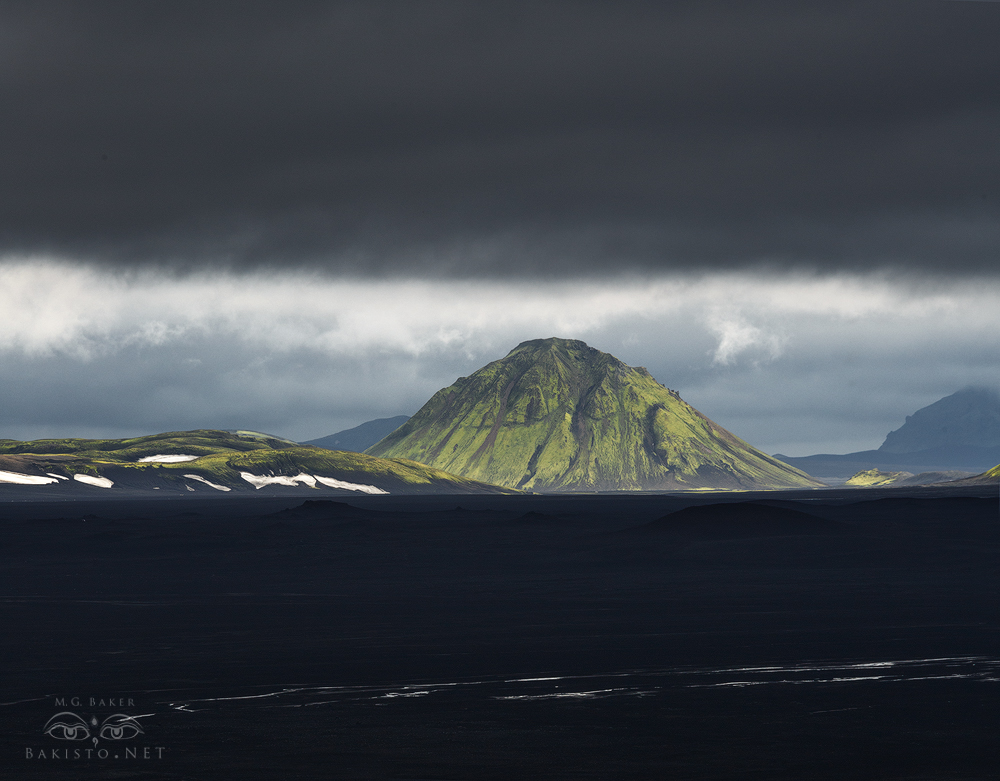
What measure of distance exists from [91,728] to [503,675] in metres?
15.3

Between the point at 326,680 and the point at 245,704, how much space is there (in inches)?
212

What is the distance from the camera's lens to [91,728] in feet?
115

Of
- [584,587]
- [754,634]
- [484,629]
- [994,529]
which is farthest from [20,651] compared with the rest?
[994,529]

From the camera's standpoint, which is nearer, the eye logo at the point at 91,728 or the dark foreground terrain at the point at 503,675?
the dark foreground terrain at the point at 503,675

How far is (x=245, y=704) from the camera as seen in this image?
38531 millimetres

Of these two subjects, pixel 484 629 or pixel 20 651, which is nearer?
pixel 20 651

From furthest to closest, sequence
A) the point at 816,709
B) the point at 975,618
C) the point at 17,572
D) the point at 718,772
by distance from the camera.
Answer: the point at 17,572 → the point at 975,618 → the point at 816,709 → the point at 718,772

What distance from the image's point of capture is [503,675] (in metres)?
44.5

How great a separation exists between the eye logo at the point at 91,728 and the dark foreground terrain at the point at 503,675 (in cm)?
9

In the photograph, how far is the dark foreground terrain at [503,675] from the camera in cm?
3114

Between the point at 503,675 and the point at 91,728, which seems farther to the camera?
the point at 503,675

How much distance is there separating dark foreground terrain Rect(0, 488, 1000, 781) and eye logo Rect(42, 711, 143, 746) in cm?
9

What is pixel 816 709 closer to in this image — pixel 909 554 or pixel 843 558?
pixel 843 558

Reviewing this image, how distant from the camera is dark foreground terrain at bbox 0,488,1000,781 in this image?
31.1 metres
